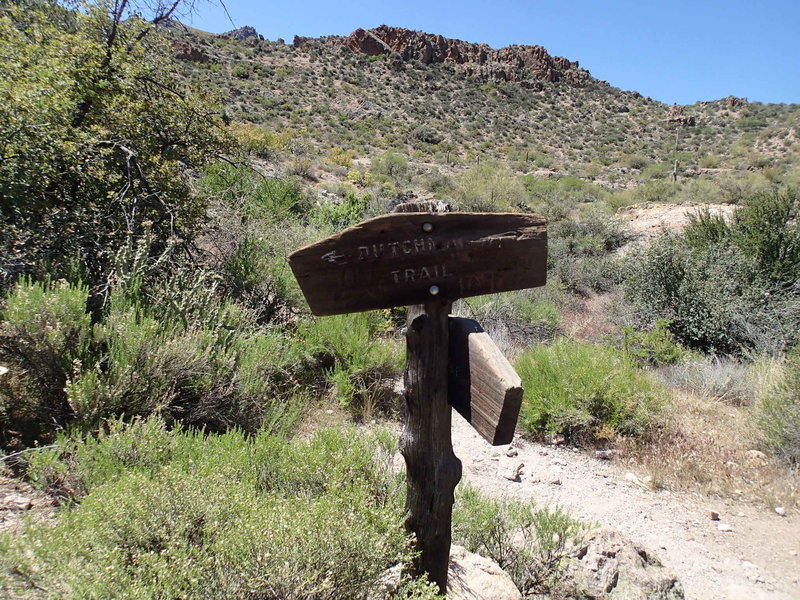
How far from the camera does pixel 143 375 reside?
304cm

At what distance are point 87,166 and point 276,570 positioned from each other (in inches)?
165

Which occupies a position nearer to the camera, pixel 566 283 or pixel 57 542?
pixel 57 542

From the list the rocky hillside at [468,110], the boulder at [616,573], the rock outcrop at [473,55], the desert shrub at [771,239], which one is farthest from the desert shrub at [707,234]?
the rock outcrop at [473,55]

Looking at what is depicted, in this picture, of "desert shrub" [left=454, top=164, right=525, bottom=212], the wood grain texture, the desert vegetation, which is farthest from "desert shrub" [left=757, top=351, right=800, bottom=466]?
"desert shrub" [left=454, top=164, right=525, bottom=212]

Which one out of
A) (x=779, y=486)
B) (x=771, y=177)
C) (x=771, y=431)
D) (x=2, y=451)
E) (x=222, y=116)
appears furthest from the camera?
(x=771, y=177)

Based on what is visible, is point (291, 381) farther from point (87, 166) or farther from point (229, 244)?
point (87, 166)

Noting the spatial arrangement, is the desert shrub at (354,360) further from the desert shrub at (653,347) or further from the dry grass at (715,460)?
the desert shrub at (653,347)

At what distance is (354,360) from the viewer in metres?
4.64

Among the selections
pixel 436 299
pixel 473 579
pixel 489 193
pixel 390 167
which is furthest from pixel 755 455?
pixel 390 167

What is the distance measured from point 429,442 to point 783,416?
4446 mm

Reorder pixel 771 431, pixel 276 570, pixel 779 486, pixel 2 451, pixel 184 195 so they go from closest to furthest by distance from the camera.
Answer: pixel 276 570 < pixel 2 451 < pixel 779 486 < pixel 771 431 < pixel 184 195

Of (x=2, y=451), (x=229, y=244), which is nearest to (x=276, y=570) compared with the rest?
(x=2, y=451)

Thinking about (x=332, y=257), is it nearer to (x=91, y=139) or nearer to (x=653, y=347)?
(x=91, y=139)

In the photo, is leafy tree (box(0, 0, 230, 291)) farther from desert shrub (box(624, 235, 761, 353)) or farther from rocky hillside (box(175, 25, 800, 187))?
rocky hillside (box(175, 25, 800, 187))
